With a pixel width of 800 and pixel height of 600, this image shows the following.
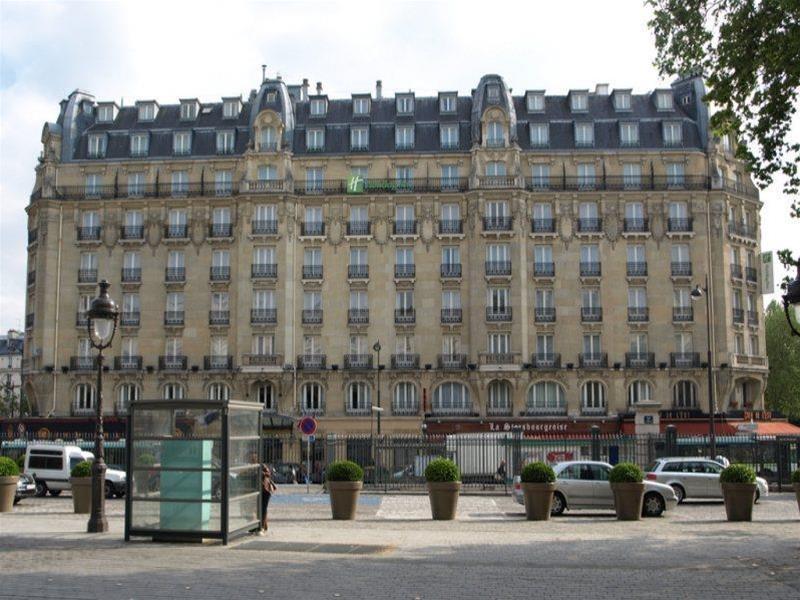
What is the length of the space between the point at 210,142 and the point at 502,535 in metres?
42.0

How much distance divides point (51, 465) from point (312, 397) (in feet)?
64.5

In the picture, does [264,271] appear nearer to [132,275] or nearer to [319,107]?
[132,275]

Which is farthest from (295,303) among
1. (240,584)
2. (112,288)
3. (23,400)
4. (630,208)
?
(240,584)

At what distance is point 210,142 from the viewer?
187ft

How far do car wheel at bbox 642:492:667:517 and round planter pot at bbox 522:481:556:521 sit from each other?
9.69 ft

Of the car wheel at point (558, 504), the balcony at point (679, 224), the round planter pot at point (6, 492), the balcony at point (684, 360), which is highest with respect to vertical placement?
the balcony at point (679, 224)

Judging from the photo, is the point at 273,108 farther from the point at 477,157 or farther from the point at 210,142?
the point at 477,157

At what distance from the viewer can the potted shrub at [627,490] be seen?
22984mm

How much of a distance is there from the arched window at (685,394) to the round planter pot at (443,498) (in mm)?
31309

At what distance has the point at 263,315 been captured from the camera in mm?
53594

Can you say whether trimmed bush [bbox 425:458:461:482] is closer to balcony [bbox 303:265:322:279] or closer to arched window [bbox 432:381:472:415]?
arched window [bbox 432:381:472:415]

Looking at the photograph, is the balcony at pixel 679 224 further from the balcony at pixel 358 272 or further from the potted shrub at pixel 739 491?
the potted shrub at pixel 739 491

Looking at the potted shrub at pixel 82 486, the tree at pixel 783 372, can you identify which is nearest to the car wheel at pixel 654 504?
the potted shrub at pixel 82 486

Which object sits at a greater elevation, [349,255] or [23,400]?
[349,255]
